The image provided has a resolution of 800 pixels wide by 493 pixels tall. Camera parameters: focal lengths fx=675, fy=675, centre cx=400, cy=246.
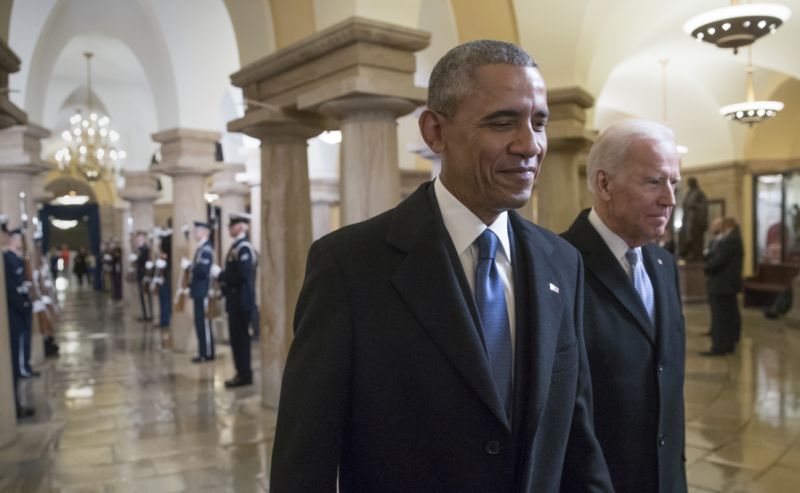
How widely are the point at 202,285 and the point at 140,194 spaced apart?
22.7ft

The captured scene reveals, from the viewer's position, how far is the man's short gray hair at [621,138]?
2.06 m

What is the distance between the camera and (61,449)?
16.5 feet

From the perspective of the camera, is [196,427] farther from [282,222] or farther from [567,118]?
[567,118]

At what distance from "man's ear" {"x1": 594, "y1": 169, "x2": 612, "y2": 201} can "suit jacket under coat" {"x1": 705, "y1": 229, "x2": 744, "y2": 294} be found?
7313 mm

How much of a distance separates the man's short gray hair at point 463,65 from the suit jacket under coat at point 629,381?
34.6 inches

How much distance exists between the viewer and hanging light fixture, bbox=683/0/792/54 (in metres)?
7.08

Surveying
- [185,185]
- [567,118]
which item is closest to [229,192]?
[185,185]

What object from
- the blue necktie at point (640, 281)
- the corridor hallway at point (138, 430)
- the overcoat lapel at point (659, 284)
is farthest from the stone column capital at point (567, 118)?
the blue necktie at point (640, 281)

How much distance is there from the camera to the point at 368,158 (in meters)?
4.86

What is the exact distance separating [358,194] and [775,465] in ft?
11.0

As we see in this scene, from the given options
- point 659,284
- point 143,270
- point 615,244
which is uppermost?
point 615,244

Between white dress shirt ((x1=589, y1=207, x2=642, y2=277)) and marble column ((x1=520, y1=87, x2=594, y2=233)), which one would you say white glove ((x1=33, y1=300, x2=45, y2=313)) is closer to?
marble column ((x1=520, y1=87, x2=594, y2=233))

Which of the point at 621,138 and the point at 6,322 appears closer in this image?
the point at 621,138

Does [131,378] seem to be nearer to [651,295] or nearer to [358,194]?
[358,194]
